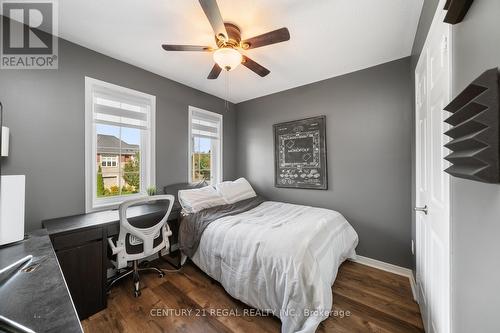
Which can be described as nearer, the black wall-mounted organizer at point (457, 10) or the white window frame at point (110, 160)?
the black wall-mounted organizer at point (457, 10)

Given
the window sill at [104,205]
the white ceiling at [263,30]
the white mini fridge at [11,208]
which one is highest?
the white ceiling at [263,30]

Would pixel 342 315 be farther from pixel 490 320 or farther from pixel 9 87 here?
pixel 9 87

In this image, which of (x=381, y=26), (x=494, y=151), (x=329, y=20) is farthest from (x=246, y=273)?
(x=381, y=26)

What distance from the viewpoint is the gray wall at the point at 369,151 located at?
2371 millimetres

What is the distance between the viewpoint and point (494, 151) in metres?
0.51

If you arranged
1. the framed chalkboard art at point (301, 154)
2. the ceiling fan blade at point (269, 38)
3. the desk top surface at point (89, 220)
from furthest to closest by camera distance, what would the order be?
the framed chalkboard art at point (301, 154)
the desk top surface at point (89, 220)
the ceiling fan blade at point (269, 38)

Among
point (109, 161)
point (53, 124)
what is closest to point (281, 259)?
point (109, 161)

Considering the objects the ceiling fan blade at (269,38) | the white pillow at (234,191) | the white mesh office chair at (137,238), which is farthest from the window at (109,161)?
the ceiling fan blade at (269,38)

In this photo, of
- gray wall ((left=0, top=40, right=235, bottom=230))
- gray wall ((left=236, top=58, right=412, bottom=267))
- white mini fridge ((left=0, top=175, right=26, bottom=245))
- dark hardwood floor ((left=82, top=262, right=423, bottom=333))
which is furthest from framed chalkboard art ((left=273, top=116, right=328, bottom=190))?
white mini fridge ((left=0, top=175, right=26, bottom=245))

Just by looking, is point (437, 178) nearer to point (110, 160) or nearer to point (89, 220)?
point (89, 220)

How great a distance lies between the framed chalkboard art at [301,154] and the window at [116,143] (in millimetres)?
2038

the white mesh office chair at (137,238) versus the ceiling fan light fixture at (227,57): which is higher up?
the ceiling fan light fixture at (227,57)

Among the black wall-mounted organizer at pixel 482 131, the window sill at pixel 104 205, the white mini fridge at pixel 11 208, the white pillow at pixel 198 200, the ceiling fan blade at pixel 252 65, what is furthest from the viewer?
the white pillow at pixel 198 200

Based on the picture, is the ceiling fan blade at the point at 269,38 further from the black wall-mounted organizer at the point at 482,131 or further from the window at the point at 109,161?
the window at the point at 109,161
